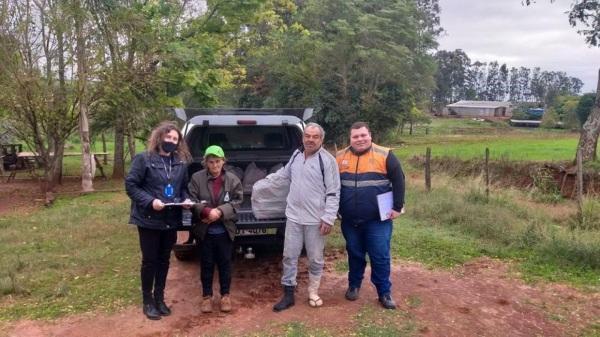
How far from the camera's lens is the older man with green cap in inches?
187

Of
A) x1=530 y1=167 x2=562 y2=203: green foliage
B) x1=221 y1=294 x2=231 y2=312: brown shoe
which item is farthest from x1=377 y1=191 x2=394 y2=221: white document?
x1=530 y1=167 x2=562 y2=203: green foliage

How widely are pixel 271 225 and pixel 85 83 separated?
8719 mm

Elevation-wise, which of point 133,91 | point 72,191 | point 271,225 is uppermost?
point 133,91

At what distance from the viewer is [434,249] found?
7.25 m

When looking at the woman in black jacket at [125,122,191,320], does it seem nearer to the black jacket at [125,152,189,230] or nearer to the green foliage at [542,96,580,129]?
the black jacket at [125,152,189,230]

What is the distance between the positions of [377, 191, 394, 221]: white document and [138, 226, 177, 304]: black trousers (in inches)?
73.0

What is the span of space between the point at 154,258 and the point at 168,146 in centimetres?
99

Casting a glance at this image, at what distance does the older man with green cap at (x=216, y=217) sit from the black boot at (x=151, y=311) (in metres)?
0.41

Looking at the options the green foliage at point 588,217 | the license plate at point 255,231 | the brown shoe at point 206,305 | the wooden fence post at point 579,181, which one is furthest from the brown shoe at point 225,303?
the wooden fence post at point 579,181

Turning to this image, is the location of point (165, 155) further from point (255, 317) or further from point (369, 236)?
point (369, 236)

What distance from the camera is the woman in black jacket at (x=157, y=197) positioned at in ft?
14.6

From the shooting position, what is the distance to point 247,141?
718cm

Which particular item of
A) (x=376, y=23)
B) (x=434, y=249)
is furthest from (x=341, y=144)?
(x=434, y=249)

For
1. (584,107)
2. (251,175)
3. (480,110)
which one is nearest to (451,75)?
(480,110)
